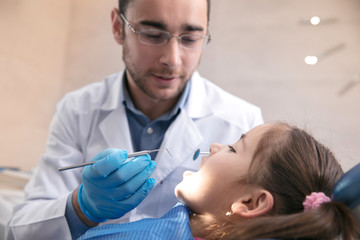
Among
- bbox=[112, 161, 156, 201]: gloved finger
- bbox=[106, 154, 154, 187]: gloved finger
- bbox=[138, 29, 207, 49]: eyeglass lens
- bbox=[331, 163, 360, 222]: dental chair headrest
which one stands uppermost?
bbox=[138, 29, 207, 49]: eyeglass lens

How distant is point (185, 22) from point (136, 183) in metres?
0.77

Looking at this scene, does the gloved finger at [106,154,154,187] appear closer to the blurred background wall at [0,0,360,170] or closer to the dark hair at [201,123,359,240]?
the dark hair at [201,123,359,240]

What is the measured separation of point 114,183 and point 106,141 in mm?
523

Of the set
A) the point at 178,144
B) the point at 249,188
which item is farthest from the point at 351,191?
the point at 178,144

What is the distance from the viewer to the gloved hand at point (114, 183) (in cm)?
109

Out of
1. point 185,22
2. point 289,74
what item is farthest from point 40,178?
point 289,74

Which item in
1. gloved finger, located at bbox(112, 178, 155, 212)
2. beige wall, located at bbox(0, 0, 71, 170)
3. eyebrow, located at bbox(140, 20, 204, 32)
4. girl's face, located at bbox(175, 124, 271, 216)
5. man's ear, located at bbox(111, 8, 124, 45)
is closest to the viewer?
girl's face, located at bbox(175, 124, 271, 216)

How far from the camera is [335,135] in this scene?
203cm

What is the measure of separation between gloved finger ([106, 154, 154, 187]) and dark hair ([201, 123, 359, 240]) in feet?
0.98

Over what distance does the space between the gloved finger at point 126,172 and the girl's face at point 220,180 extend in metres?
0.15

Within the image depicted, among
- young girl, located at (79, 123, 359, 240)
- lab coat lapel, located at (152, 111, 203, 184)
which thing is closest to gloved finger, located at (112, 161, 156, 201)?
young girl, located at (79, 123, 359, 240)

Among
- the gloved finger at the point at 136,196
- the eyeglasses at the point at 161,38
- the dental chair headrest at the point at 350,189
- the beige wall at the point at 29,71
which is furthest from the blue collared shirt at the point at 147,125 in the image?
the beige wall at the point at 29,71

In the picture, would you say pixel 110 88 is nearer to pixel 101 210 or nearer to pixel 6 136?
pixel 101 210

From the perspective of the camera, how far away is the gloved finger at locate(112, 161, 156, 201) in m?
1.14
